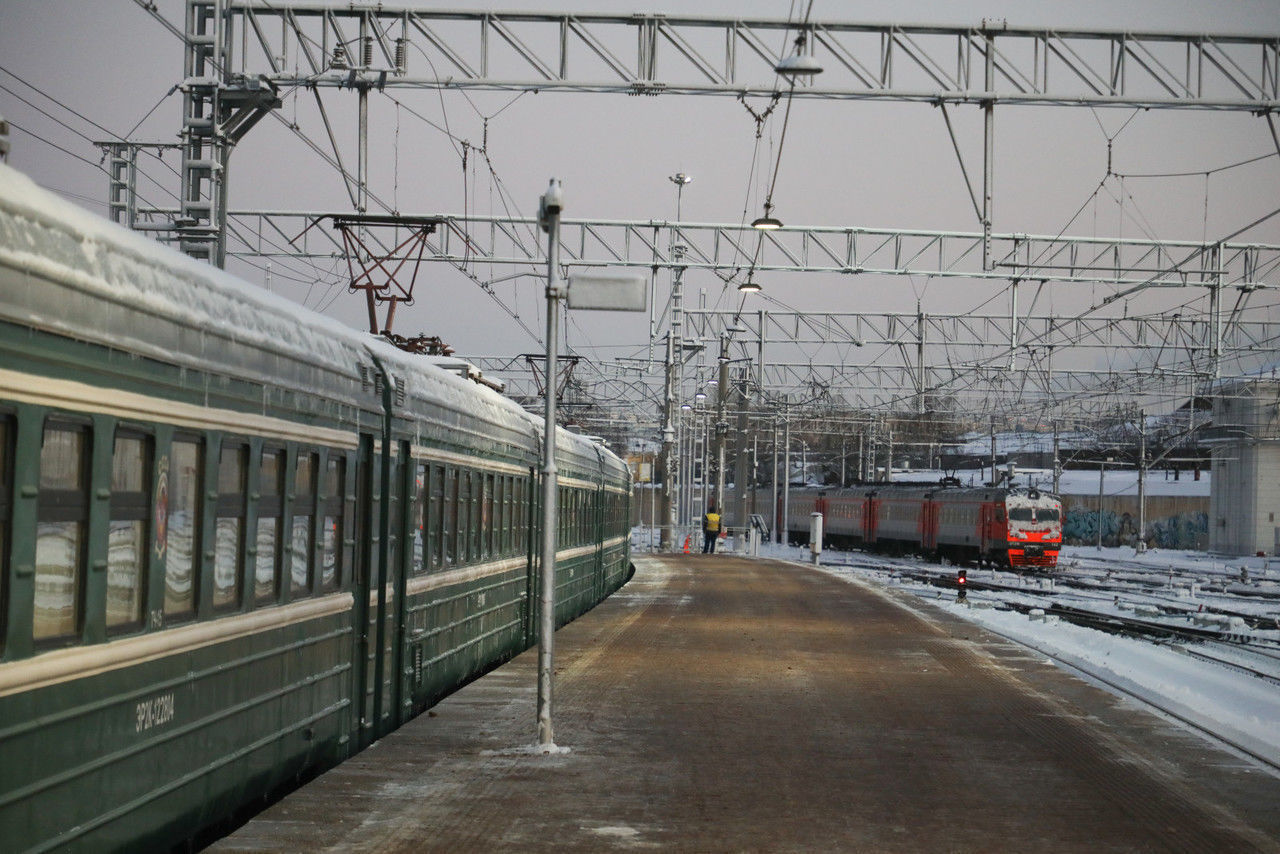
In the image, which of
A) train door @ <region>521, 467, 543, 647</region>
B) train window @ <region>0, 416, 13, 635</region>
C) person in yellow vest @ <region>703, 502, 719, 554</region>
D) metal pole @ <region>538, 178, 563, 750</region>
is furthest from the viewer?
person in yellow vest @ <region>703, 502, 719, 554</region>

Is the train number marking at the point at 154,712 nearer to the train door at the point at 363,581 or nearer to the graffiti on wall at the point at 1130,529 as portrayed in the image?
the train door at the point at 363,581

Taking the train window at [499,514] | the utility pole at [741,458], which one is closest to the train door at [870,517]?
the utility pole at [741,458]

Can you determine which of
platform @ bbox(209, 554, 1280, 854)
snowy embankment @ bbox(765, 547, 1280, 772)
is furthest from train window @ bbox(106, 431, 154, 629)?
snowy embankment @ bbox(765, 547, 1280, 772)

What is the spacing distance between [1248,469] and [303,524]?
58.0 m

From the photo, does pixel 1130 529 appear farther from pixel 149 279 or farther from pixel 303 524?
pixel 149 279

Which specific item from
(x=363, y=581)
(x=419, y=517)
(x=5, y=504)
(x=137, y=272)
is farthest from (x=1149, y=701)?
(x=5, y=504)

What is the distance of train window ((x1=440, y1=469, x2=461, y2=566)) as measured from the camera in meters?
12.5

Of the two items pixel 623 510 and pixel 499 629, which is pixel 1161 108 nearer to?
pixel 499 629

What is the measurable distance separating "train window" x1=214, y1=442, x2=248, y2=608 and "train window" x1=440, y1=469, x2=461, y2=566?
15.7ft

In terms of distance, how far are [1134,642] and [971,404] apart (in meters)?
39.5

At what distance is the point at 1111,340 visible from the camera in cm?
4606

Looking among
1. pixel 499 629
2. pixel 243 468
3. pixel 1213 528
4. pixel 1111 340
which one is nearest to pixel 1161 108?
pixel 499 629

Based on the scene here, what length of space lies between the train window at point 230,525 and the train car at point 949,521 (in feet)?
150

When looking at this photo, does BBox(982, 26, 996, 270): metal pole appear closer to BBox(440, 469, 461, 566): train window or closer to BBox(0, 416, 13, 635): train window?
BBox(440, 469, 461, 566): train window
